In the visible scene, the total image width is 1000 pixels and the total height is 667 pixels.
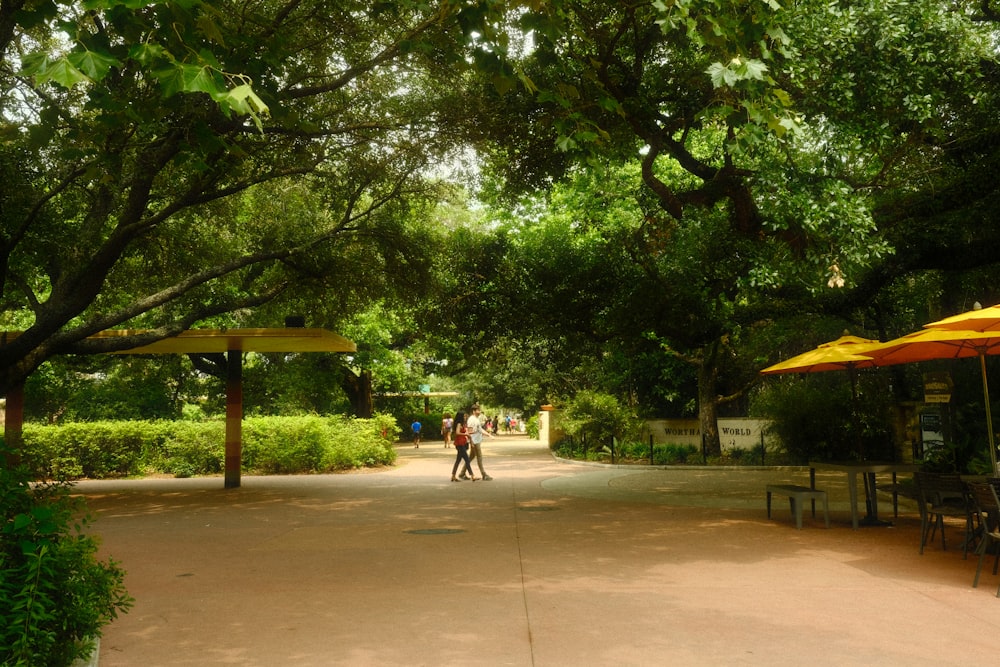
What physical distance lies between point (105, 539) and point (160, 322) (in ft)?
40.8

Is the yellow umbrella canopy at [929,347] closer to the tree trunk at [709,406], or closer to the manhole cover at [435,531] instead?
the manhole cover at [435,531]

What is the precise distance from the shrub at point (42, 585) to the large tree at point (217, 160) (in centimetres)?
317

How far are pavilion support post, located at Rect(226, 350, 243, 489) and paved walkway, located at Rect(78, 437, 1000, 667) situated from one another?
4047 mm

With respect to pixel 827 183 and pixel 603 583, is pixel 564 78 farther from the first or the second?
pixel 603 583

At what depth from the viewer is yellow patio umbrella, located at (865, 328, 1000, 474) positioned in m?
9.09

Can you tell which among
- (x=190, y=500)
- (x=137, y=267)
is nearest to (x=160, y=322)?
(x=137, y=267)

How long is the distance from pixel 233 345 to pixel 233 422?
2.01 metres

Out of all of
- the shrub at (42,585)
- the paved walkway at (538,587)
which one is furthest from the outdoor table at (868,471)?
the shrub at (42,585)

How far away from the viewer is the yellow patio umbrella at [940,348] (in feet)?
29.8

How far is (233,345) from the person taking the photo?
18.0 metres

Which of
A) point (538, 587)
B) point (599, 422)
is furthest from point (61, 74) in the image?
point (599, 422)

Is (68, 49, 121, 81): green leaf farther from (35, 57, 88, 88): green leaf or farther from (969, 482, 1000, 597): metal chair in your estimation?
(969, 482, 1000, 597): metal chair

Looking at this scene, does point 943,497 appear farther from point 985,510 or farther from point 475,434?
point 475,434

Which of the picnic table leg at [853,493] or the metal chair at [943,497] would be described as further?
the picnic table leg at [853,493]
